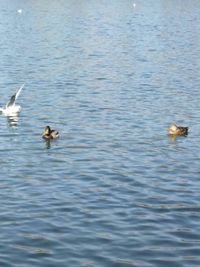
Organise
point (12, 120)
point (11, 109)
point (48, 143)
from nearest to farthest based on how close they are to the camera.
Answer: point (48, 143) → point (12, 120) → point (11, 109)

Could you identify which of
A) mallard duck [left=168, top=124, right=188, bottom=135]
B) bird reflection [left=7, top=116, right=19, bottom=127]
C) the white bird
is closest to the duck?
mallard duck [left=168, top=124, right=188, bottom=135]

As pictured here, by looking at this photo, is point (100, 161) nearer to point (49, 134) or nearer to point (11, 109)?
point (49, 134)

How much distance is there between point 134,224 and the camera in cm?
2098

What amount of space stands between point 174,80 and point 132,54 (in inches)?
624

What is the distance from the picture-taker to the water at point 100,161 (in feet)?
63.8

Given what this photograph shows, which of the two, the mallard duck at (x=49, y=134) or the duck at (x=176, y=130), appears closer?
the mallard duck at (x=49, y=134)

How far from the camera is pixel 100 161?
28.4m

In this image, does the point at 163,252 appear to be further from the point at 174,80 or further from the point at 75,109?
the point at 174,80

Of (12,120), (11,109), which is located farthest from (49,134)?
(11,109)

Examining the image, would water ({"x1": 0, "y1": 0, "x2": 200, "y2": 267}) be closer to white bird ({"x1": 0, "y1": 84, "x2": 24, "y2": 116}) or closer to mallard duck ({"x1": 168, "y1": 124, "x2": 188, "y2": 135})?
mallard duck ({"x1": 168, "y1": 124, "x2": 188, "y2": 135})

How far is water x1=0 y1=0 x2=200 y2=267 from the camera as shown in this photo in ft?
63.8

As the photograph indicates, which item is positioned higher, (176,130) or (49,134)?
(176,130)

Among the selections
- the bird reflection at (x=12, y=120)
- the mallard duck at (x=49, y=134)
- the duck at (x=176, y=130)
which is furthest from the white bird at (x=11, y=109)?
the duck at (x=176, y=130)

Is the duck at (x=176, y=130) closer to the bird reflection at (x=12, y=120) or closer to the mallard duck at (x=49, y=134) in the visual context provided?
the mallard duck at (x=49, y=134)
